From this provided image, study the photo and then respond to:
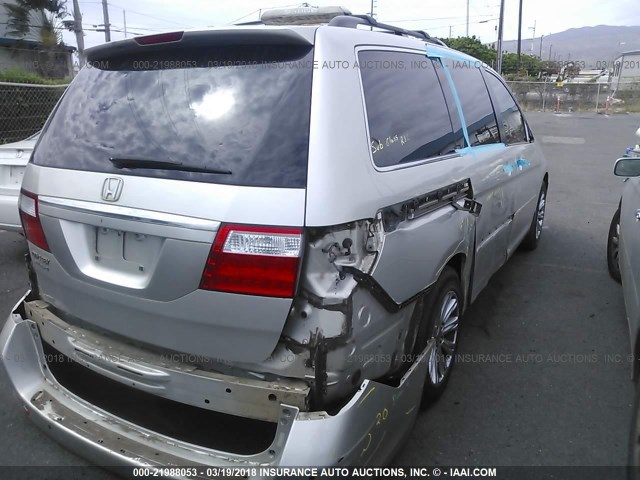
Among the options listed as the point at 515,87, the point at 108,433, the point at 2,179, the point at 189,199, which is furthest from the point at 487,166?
the point at 515,87

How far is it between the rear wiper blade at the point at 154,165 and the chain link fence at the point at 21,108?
10622 mm

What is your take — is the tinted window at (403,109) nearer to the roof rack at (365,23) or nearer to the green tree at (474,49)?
the roof rack at (365,23)

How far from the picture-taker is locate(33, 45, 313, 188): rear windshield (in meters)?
2.01

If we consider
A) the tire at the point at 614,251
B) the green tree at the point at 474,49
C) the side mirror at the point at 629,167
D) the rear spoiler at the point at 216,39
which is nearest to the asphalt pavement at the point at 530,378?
the tire at the point at 614,251

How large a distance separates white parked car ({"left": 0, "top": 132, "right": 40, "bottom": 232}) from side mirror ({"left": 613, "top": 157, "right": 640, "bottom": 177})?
4898 mm

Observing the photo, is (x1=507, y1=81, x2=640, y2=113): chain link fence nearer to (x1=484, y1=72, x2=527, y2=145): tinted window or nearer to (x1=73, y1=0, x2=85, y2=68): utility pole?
(x1=73, y1=0, x2=85, y2=68): utility pole

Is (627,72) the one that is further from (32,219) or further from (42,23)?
(32,219)

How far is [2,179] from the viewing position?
516cm

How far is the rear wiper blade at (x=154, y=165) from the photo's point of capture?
204 centimetres

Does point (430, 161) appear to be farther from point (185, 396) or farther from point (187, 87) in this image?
point (185, 396)

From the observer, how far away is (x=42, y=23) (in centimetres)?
2512

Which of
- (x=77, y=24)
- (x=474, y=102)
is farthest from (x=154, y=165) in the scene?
(x=77, y=24)

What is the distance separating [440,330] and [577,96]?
30068 mm

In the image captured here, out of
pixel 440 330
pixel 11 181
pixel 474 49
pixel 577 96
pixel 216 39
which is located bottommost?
pixel 577 96
